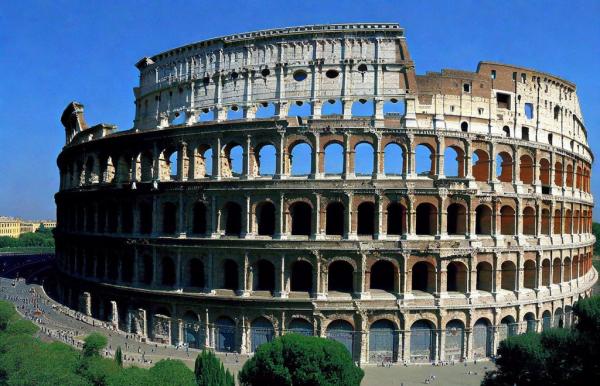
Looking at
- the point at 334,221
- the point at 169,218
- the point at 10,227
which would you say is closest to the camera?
the point at 334,221

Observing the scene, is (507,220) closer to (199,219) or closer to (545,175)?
(545,175)

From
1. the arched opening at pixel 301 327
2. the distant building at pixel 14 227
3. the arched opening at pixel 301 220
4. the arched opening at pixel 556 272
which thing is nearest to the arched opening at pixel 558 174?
the arched opening at pixel 556 272

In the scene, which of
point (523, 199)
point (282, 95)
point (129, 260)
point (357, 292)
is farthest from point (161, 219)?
point (523, 199)

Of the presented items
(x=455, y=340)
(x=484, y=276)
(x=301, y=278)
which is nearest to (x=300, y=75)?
(x=301, y=278)

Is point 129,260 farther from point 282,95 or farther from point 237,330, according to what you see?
point 282,95

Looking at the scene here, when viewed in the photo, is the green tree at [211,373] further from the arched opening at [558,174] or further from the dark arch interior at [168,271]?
the arched opening at [558,174]

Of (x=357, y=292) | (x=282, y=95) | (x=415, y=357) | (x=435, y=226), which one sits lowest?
(x=415, y=357)

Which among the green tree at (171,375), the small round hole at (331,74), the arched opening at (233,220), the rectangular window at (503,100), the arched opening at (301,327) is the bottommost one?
the arched opening at (301,327)
